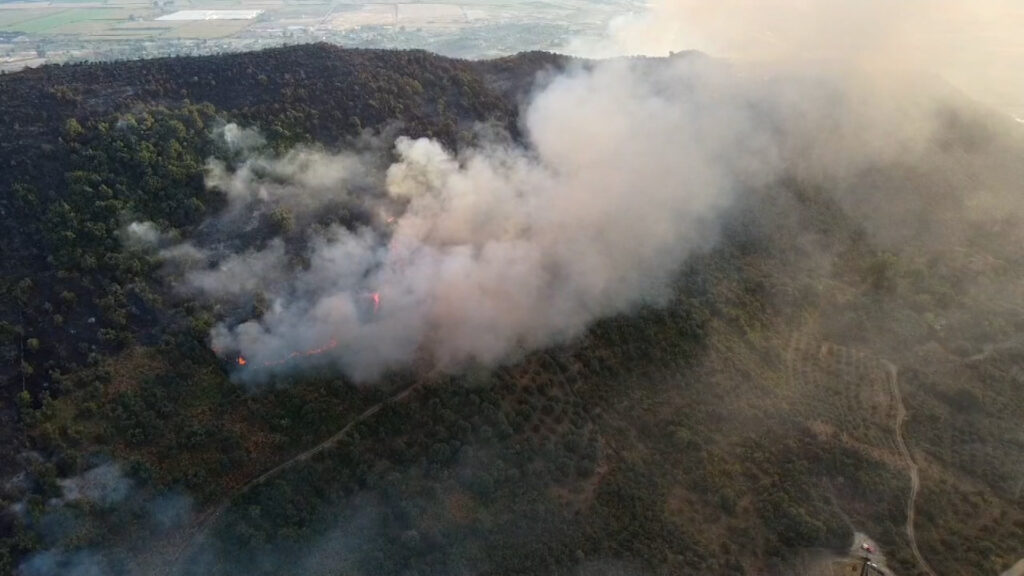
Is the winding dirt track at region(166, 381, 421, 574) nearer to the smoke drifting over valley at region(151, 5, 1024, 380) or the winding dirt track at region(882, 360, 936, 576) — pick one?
the smoke drifting over valley at region(151, 5, 1024, 380)

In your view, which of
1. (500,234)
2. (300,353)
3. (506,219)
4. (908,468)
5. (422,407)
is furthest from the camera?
(506,219)

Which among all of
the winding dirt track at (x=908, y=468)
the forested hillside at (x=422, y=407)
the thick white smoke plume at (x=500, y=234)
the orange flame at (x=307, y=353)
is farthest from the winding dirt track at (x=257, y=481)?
the winding dirt track at (x=908, y=468)

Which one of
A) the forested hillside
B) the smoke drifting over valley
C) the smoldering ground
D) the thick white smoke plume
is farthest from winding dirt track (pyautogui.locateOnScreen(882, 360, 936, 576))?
the smoke drifting over valley

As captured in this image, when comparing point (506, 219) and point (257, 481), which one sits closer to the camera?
point (257, 481)

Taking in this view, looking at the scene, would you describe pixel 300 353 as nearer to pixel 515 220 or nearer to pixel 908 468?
pixel 515 220

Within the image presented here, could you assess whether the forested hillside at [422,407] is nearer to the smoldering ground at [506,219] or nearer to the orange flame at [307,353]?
the orange flame at [307,353]

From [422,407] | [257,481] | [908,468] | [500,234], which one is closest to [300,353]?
[257,481]

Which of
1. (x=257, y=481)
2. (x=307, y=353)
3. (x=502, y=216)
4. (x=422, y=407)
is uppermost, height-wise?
(x=502, y=216)
